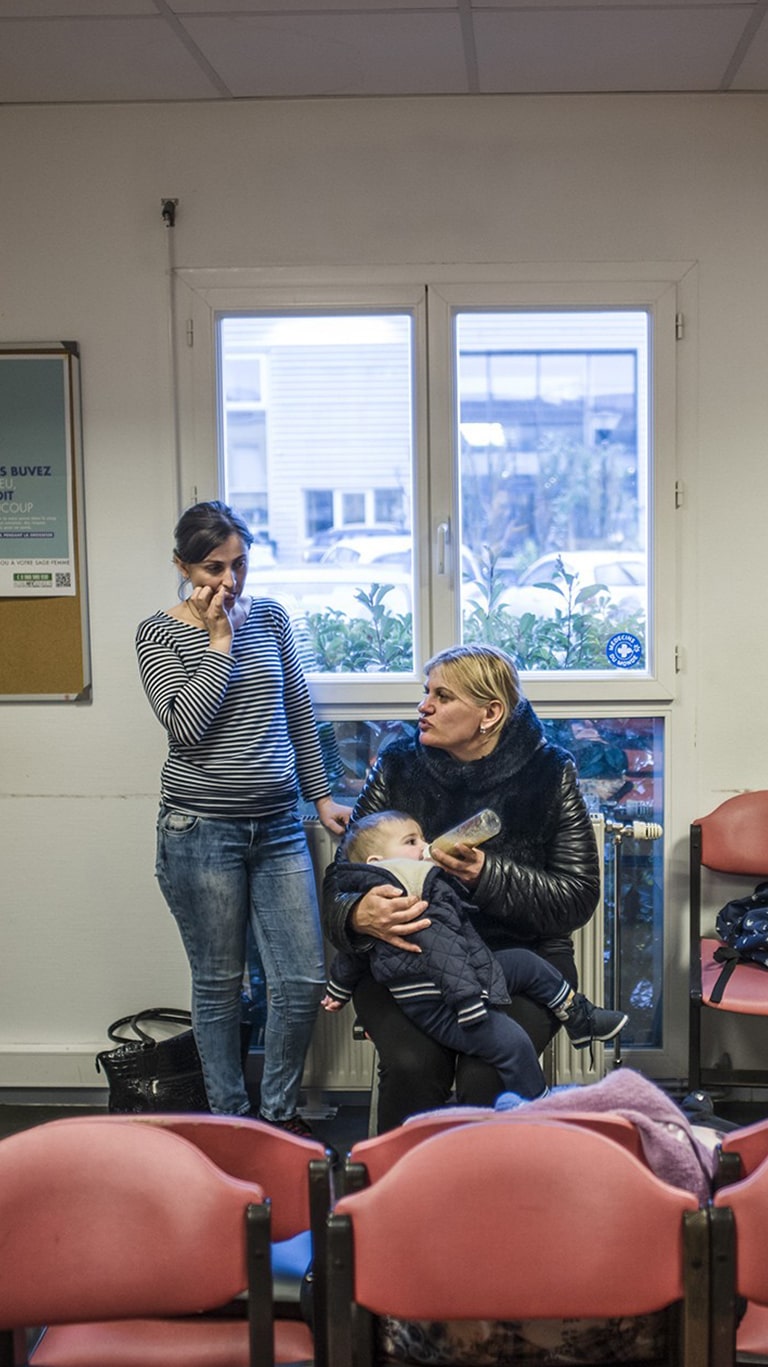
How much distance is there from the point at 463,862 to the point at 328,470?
141cm

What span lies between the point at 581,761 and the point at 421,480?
37.1 inches

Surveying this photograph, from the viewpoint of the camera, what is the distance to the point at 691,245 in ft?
10.9

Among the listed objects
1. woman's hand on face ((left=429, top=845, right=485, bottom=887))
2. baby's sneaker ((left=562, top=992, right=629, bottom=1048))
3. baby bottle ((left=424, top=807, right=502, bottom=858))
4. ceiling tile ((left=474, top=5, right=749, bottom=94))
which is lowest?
baby's sneaker ((left=562, top=992, right=629, bottom=1048))

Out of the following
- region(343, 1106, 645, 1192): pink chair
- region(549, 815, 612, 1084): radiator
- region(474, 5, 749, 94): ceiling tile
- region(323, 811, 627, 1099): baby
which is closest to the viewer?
region(343, 1106, 645, 1192): pink chair

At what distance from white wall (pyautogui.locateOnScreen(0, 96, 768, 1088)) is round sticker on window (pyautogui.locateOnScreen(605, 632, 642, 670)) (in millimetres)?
142

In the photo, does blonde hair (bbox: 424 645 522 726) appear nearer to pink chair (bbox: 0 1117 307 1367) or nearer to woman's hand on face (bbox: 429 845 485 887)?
woman's hand on face (bbox: 429 845 485 887)

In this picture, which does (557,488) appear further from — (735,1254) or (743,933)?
(735,1254)

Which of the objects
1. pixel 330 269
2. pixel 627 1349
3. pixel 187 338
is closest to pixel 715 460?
pixel 330 269

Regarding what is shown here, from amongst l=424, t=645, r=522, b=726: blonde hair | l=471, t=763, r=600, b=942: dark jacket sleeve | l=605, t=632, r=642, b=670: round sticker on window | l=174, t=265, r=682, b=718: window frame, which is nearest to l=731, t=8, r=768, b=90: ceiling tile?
l=174, t=265, r=682, b=718: window frame

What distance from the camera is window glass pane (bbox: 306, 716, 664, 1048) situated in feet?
11.3

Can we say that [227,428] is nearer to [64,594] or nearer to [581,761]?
[64,594]

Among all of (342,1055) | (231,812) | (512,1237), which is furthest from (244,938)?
(512,1237)

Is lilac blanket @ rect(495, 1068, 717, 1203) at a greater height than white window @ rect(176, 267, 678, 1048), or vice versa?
white window @ rect(176, 267, 678, 1048)

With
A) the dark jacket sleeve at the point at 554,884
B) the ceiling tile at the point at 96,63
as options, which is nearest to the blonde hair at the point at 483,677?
the dark jacket sleeve at the point at 554,884
